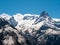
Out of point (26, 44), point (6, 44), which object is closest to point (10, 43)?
point (6, 44)

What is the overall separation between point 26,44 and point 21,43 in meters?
6.59

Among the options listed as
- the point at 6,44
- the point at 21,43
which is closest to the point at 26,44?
A: the point at 21,43

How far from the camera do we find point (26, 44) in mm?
199875

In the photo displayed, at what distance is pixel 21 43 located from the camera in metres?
197

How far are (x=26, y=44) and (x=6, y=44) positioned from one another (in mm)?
22633

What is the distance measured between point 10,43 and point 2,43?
29.4 ft

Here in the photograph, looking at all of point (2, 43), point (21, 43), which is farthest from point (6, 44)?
point (21, 43)

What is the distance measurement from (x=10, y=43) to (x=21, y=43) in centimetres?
1241

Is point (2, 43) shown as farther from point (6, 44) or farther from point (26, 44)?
point (26, 44)

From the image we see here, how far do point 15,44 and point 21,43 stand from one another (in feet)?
24.8

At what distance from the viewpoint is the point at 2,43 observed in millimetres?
197250

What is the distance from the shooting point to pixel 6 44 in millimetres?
199000

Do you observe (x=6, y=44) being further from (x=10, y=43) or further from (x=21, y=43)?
(x=21, y=43)

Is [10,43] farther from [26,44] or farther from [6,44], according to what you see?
[26,44]
